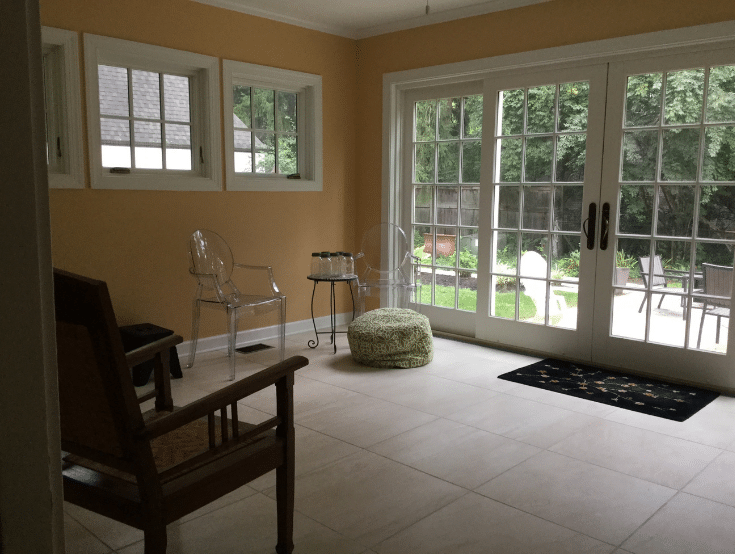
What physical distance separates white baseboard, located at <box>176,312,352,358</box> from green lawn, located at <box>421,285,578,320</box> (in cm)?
86

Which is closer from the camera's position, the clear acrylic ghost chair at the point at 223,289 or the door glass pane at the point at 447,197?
the clear acrylic ghost chair at the point at 223,289

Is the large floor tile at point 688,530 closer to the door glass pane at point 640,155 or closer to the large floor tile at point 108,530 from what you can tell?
the large floor tile at point 108,530

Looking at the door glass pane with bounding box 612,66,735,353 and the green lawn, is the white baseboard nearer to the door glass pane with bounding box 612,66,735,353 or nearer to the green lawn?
the green lawn

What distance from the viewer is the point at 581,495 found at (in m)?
2.48

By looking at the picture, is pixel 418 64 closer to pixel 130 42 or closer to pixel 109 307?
pixel 130 42

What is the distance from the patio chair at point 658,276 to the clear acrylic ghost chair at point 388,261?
1.79 m

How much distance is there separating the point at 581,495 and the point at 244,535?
1.29 m

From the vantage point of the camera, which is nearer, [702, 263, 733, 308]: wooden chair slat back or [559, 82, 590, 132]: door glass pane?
[702, 263, 733, 308]: wooden chair slat back

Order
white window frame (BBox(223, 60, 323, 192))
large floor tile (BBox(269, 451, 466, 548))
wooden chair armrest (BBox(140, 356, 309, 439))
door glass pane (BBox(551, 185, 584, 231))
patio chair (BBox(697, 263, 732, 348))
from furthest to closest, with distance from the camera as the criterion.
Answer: white window frame (BBox(223, 60, 323, 192))
door glass pane (BBox(551, 185, 584, 231))
patio chair (BBox(697, 263, 732, 348))
large floor tile (BBox(269, 451, 466, 548))
wooden chair armrest (BBox(140, 356, 309, 439))

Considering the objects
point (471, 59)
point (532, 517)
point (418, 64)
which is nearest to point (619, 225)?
point (471, 59)

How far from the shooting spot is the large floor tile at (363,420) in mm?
3076

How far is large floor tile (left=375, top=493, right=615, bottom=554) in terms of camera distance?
82.3 inches

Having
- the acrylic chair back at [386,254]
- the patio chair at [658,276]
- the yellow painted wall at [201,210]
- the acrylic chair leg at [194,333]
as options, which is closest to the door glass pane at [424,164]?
the acrylic chair back at [386,254]

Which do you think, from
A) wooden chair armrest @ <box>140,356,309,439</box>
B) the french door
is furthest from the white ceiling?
wooden chair armrest @ <box>140,356,309,439</box>
